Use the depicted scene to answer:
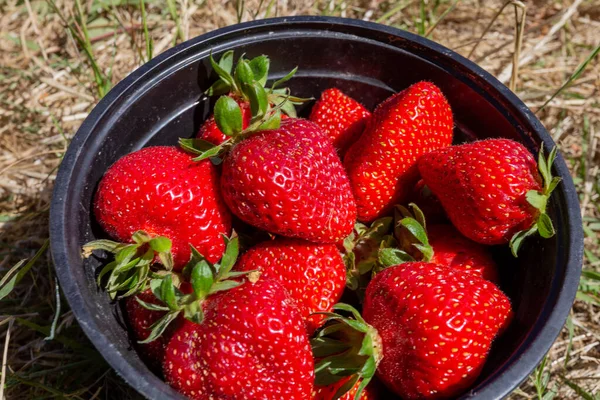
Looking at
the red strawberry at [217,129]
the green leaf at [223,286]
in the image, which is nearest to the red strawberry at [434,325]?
the green leaf at [223,286]

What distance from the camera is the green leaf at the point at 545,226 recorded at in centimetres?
128

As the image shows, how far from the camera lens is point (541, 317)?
3.89 ft

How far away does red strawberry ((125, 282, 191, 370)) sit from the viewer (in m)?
1.29

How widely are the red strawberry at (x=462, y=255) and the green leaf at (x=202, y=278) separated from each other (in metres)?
0.51

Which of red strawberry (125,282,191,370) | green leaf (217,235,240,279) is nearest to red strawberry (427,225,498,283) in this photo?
green leaf (217,235,240,279)

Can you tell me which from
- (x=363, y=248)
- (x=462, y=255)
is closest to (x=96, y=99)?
(x=363, y=248)

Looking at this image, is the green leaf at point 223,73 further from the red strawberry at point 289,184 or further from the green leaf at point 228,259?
the green leaf at point 228,259

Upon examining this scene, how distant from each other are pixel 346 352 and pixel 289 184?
34cm

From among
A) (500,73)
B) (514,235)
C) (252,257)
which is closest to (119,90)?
(252,257)

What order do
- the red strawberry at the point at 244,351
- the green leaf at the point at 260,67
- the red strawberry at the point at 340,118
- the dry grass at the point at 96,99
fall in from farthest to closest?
the dry grass at the point at 96,99 < the red strawberry at the point at 340,118 < the green leaf at the point at 260,67 < the red strawberry at the point at 244,351

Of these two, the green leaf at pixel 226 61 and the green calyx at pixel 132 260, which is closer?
the green calyx at pixel 132 260

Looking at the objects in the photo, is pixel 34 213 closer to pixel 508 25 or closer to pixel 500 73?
pixel 500 73

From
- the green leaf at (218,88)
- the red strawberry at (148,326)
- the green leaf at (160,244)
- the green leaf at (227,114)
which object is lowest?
the red strawberry at (148,326)

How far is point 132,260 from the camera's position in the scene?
1312 mm
